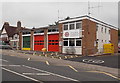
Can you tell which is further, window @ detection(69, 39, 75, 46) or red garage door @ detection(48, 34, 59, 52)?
red garage door @ detection(48, 34, 59, 52)

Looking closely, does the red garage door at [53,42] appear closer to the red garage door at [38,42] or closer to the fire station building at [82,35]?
the red garage door at [38,42]

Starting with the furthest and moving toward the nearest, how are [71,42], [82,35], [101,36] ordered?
[101,36], [71,42], [82,35]

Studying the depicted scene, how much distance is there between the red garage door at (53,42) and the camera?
28384mm

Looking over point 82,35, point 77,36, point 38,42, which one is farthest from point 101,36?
point 38,42

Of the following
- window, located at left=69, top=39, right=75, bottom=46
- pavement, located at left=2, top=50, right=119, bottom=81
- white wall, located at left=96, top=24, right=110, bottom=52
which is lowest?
pavement, located at left=2, top=50, right=119, bottom=81

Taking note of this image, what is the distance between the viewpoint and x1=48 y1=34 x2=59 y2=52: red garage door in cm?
2838

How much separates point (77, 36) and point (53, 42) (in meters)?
7.42

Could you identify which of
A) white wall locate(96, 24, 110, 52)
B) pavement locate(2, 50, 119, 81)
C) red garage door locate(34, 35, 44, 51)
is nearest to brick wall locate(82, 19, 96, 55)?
white wall locate(96, 24, 110, 52)

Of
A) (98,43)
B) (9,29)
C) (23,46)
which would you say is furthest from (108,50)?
(9,29)

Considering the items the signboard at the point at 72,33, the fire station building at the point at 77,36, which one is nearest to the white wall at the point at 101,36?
the fire station building at the point at 77,36

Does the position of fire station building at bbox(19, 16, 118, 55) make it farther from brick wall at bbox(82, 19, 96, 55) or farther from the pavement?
the pavement

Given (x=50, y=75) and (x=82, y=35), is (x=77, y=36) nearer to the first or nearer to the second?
(x=82, y=35)

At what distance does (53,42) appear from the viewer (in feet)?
95.0

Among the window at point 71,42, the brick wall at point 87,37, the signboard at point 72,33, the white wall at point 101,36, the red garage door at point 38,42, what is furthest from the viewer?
the red garage door at point 38,42
